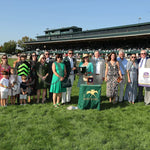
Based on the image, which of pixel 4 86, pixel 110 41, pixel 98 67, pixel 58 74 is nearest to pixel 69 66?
pixel 58 74

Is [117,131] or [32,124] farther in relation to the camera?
[32,124]

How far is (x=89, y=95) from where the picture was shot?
5309mm

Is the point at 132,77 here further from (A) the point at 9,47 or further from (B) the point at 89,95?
(A) the point at 9,47

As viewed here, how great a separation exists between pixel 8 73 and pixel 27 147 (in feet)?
10.1

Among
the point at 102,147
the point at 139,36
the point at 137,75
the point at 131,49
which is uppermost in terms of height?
the point at 139,36

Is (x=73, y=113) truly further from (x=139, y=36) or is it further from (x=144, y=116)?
(x=139, y=36)

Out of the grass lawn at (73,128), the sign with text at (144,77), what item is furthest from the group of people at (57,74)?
the grass lawn at (73,128)

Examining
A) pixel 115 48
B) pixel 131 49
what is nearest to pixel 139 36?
pixel 131 49

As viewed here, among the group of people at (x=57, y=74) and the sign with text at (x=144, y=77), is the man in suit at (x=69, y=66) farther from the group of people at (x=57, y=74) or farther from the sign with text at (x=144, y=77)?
the sign with text at (x=144, y=77)

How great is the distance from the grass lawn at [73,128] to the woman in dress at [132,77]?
749mm

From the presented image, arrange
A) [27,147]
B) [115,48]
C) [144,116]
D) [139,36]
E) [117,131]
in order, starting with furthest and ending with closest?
[115,48]
[139,36]
[144,116]
[117,131]
[27,147]

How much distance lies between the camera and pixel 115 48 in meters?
35.8

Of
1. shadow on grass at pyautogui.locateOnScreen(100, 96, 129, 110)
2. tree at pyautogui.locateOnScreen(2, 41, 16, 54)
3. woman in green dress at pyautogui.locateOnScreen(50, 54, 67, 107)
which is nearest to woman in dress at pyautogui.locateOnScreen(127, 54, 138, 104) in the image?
shadow on grass at pyautogui.locateOnScreen(100, 96, 129, 110)

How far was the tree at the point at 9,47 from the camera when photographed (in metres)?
78.2
